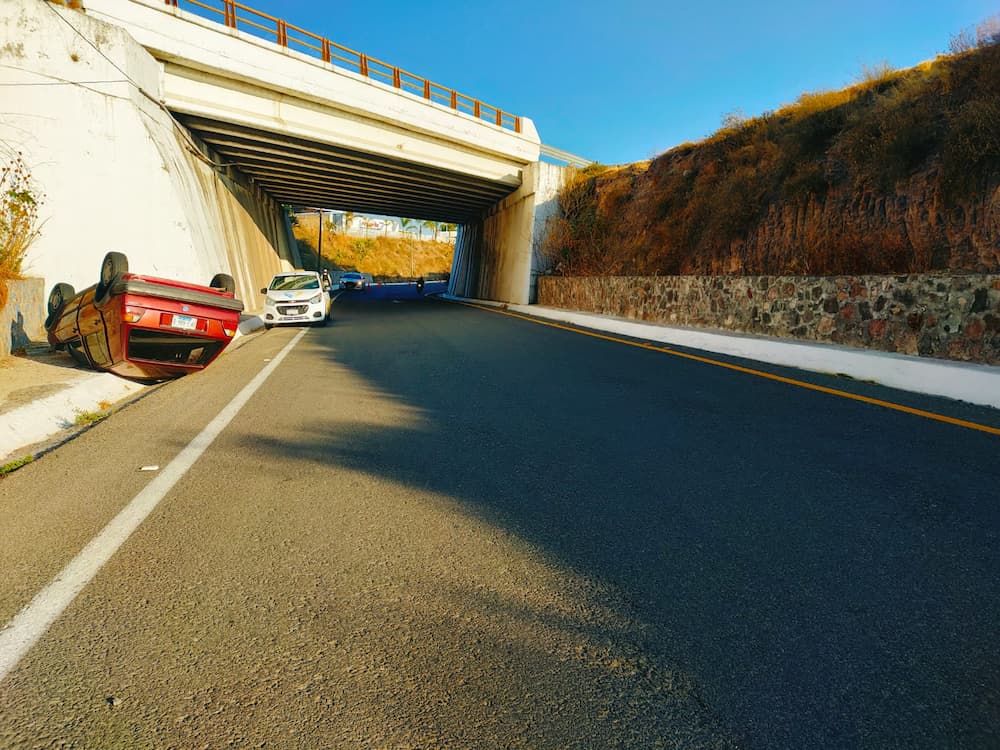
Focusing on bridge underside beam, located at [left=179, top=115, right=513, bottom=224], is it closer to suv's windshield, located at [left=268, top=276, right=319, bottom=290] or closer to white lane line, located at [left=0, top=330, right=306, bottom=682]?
suv's windshield, located at [left=268, top=276, right=319, bottom=290]

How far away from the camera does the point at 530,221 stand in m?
29.7

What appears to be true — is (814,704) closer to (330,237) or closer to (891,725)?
(891,725)

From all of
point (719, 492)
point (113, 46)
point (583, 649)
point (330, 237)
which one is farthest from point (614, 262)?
point (330, 237)

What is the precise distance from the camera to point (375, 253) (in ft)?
396

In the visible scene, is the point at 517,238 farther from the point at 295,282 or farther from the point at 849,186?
the point at 849,186

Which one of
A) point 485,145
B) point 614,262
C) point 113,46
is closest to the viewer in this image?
point 113,46

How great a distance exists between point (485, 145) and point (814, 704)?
28027 millimetres

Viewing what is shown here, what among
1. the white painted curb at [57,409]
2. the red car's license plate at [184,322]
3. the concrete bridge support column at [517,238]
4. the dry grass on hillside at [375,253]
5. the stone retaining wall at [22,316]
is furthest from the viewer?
the dry grass on hillside at [375,253]

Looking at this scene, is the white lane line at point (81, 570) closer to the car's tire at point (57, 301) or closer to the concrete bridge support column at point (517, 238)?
the car's tire at point (57, 301)

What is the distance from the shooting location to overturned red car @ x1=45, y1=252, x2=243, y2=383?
22.9 feet

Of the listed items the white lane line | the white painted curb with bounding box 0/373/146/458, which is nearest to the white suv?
the white painted curb with bounding box 0/373/146/458

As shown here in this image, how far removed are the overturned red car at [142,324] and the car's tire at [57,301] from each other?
0.04m

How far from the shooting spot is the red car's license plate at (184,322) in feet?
24.1

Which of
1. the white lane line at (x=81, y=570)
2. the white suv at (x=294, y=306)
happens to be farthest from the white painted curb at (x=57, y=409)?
the white suv at (x=294, y=306)
